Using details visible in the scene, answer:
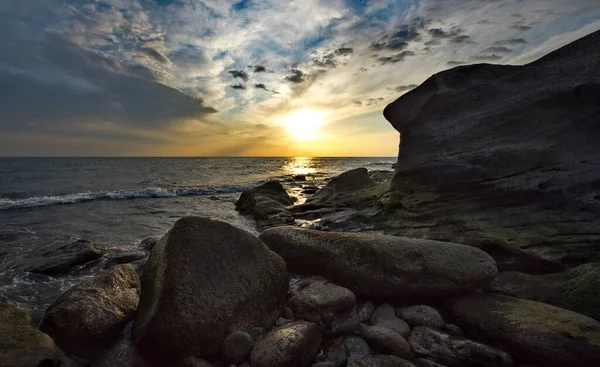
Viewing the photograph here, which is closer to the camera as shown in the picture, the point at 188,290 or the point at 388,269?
the point at 188,290

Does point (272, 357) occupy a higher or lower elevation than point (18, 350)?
lower

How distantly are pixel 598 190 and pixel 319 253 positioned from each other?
24.2 feet

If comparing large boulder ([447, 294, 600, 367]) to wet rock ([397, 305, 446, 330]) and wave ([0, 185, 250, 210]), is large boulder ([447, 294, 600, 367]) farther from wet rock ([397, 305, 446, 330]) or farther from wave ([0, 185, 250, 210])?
wave ([0, 185, 250, 210])

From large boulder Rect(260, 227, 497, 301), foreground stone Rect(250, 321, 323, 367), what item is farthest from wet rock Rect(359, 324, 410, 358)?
large boulder Rect(260, 227, 497, 301)

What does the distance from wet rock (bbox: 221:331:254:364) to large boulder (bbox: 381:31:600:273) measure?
238 inches

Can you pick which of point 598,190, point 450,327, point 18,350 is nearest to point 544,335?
point 450,327

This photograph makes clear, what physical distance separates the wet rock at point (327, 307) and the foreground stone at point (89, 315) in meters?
2.93

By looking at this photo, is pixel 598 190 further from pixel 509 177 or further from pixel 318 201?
pixel 318 201

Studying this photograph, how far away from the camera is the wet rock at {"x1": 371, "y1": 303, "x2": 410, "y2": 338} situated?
14.9 ft

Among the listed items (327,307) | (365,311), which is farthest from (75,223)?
(365,311)

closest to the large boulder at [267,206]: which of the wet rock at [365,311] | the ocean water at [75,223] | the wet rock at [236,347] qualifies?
the ocean water at [75,223]

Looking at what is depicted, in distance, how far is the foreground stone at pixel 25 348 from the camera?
10.5 ft

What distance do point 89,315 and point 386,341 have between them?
15.2 feet

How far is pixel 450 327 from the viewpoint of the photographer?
453 centimetres
